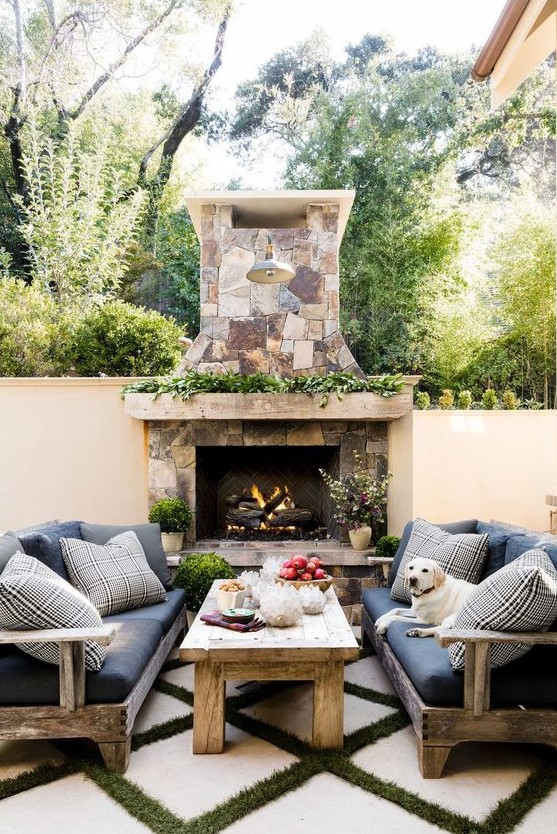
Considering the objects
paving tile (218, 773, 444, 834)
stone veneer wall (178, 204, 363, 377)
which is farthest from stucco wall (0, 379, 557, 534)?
paving tile (218, 773, 444, 834)

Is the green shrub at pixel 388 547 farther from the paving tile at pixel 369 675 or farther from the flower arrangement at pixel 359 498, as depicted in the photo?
the paving tile at pixel 369 675

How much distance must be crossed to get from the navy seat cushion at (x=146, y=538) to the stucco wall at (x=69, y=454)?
49.6 inches

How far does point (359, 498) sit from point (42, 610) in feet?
9.06

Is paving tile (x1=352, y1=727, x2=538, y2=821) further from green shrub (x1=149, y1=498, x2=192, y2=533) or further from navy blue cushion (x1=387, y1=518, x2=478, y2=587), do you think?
green shrub (x1=149, y1=498, x2=192, y2=533)

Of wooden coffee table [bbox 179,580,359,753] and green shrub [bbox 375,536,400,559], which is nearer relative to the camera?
wooden coffee table [bbox 179,580,359,753]

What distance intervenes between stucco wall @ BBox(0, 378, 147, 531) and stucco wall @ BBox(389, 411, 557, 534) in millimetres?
3056

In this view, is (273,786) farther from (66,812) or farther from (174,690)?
(174,690)

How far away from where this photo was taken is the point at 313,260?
5.18m

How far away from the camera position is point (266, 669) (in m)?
2.62

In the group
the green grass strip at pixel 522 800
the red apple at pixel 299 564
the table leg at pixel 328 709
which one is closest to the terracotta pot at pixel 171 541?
the red apple at pixel 299 564

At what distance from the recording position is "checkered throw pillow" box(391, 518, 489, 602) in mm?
3188

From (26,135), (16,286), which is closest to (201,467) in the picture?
(16,286)

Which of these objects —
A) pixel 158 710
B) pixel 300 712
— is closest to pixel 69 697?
pixel 158 710

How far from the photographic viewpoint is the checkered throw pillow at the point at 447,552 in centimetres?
319
